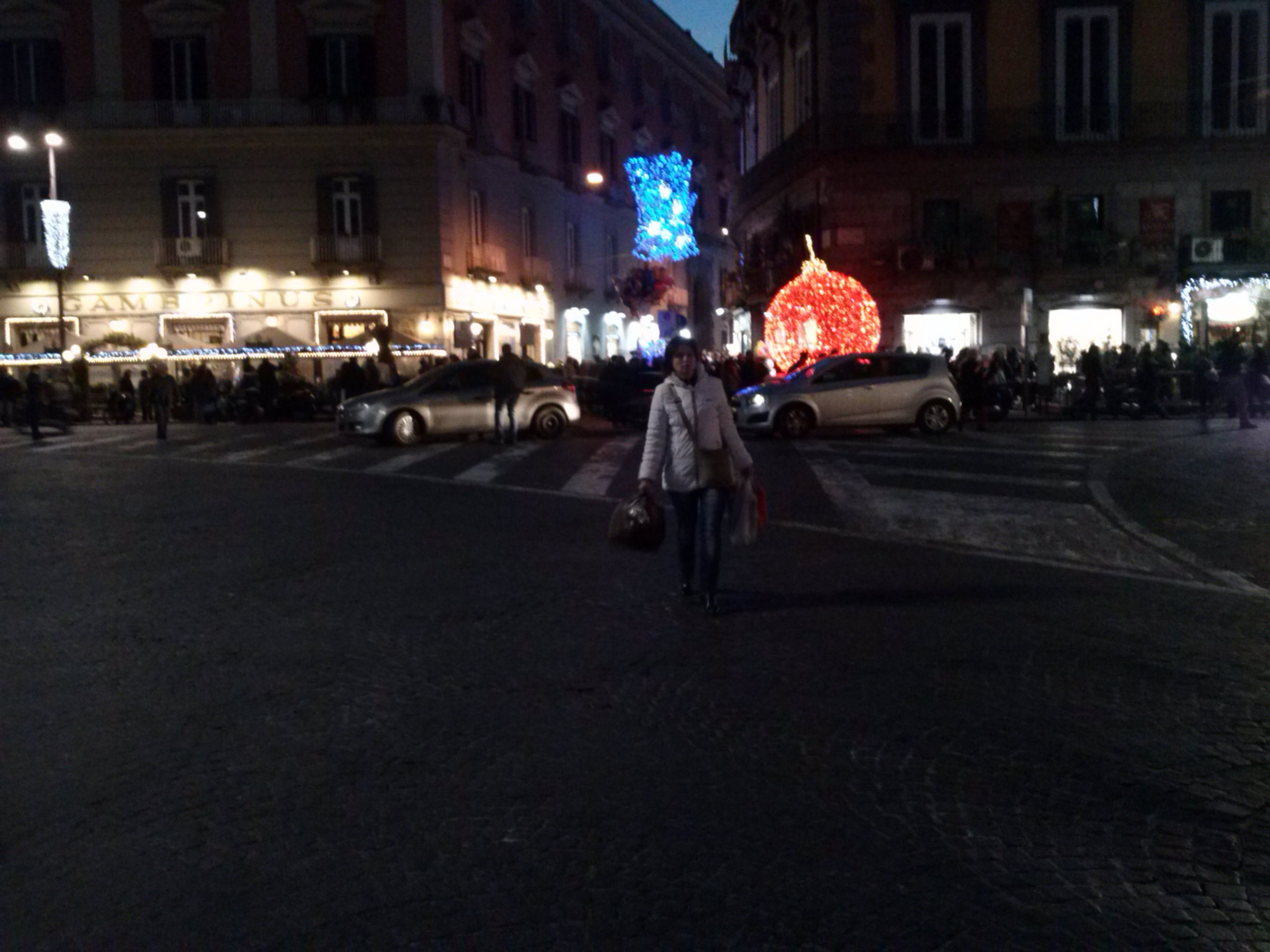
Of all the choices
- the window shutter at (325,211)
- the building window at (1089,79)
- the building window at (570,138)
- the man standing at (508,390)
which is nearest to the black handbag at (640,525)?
the man standing at (508,390)

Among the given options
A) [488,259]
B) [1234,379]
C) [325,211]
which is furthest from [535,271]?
[1234,379]

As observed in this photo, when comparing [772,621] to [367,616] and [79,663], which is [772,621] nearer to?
[367,616]

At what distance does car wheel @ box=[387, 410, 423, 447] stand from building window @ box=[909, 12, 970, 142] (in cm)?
1875

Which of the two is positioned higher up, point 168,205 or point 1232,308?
point 168,205

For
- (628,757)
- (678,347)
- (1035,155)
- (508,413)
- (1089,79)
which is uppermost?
(1089,79)

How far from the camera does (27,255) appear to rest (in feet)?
135

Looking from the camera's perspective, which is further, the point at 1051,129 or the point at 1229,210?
the point at 1051,129

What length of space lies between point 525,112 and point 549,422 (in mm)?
25072

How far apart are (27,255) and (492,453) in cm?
2427

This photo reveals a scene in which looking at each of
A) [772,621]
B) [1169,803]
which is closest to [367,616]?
[772,621]

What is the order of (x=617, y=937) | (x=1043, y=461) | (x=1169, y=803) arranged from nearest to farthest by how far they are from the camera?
(x=617, y=937) → (x=1169, y=803) → (x=1043, y=461)

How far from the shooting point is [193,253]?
133 feet

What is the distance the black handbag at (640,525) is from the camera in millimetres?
8859

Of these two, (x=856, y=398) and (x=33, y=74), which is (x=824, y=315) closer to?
(x=856, y=398)
